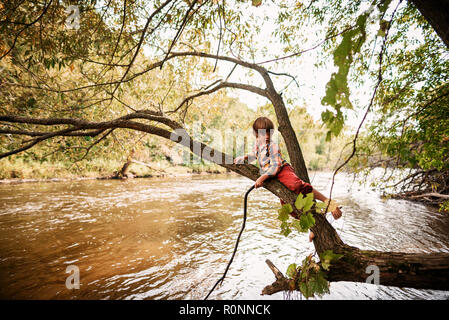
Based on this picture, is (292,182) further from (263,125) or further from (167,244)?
(167,244)

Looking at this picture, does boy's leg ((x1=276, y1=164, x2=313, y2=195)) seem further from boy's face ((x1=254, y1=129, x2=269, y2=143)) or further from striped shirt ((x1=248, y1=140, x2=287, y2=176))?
boy's face ((x1=254, y1=129, x2=269, y2=143))

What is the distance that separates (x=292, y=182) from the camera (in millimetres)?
1999

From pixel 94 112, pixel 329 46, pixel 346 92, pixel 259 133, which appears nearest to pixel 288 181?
pixel 259 133

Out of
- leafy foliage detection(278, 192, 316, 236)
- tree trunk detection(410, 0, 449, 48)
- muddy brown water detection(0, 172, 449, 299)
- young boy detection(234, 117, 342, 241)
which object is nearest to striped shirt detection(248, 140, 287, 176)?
young boy detection(234, 117, 342, 241)

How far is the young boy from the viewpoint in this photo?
6.49 ft

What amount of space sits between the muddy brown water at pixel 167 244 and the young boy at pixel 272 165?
242cm

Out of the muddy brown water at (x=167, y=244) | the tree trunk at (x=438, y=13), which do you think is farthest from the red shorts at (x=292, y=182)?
the muddy brown water at (x=167, y=244)

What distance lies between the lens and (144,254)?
4.84 metres

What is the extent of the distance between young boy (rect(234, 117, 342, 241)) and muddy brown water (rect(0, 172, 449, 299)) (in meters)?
2.42

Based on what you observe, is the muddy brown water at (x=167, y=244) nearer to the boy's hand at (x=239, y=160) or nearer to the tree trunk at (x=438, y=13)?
the boy's hand at (x=239, y=160)

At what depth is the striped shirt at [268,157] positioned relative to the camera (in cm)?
207

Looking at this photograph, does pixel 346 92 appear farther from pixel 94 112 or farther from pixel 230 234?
pixel 94 112
